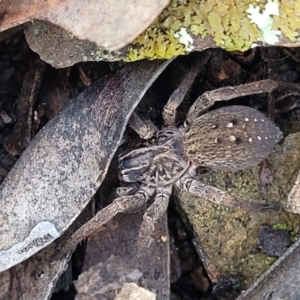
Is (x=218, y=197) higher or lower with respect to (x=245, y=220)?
higher

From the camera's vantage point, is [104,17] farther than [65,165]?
No

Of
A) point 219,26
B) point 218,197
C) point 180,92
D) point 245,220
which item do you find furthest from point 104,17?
point 245,220

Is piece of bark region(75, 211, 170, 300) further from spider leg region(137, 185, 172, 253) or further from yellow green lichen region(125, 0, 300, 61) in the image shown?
yellow green lichen region(125, 0, 300, 61)

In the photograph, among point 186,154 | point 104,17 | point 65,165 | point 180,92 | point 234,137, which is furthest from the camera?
point 186,154

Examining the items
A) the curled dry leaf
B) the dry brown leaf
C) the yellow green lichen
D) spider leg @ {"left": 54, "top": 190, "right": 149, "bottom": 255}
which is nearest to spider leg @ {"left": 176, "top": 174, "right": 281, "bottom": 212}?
spider leg @ {"left": 54, "top": 190, "right": 149, "bottom": 255}

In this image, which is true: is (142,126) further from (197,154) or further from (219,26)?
(219,26)

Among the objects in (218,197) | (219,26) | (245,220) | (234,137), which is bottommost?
(245,220)

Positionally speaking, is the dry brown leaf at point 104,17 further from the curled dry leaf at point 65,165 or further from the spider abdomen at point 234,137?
the spider abdomen at point 234,137

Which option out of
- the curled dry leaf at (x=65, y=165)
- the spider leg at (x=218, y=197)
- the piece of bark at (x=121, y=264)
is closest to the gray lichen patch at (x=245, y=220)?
the spider leg at (x=218, y=197)
